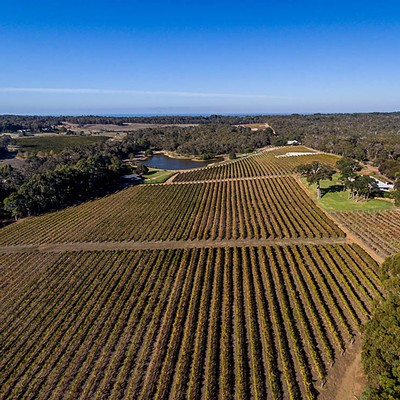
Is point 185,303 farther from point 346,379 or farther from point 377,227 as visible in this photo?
point 377,227

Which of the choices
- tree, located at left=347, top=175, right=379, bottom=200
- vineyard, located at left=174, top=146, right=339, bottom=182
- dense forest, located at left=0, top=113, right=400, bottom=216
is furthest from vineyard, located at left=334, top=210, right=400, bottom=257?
vineyard, located at left=174, top=146, right=339, bottom=182

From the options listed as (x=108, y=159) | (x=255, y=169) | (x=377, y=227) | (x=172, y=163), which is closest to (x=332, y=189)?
(x=377, y=227)

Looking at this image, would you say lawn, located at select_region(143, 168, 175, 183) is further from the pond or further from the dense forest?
the pond

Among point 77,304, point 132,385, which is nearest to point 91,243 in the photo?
point 77,304

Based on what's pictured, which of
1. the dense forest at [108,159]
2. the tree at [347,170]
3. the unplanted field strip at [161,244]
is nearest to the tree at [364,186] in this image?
the tree at [347,170]

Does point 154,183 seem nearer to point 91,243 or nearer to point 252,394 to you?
point 91,243

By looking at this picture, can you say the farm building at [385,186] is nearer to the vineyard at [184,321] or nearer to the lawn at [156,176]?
the vineyard at [184,321]

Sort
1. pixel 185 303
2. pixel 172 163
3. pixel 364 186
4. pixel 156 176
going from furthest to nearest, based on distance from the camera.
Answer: pixel 172 163
pixel 156 176
pixel 364 186
pixel 185 303
